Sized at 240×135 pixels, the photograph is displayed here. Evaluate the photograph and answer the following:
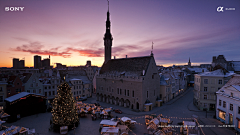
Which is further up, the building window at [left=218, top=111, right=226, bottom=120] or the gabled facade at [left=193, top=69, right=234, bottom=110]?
the gabled facade at [left=193, top=69, right=234, bottom=110]

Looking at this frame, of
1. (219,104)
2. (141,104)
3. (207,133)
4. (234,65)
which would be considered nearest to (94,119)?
(141,104)

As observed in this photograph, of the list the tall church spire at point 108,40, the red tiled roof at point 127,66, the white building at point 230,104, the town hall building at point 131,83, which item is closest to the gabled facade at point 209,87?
the white building at point 230,104

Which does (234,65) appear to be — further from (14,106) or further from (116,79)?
(14,106)

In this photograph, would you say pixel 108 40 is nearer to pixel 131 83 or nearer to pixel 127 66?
pixel 127 66

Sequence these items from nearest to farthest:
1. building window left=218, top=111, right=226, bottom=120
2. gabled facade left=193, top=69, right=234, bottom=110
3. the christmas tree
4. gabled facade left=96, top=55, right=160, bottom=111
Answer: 1. the christmas tree
2. building window left=218, top=111, right=226, bottom=120
3. gabled facade left=193, top=69, right=234, bottom=110
4. gabled facade left=96, top=55, right=160, bottom=111

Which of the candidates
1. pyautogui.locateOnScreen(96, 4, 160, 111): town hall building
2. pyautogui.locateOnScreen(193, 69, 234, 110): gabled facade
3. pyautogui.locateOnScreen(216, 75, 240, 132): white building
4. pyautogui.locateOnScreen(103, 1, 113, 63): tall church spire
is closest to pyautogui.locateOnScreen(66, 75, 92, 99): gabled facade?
pyautogui.locateOnScreen(96, 4, 160, 111): town hall building

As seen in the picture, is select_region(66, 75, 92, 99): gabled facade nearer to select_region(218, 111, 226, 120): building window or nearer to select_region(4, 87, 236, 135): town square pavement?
select_region(4, 87, 236, 135): town square pavement

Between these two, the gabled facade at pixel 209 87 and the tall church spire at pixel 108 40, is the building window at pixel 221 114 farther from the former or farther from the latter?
the tall church spire at pixel 108 40

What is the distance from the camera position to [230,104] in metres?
26.5

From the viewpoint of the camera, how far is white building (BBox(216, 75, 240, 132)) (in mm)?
24609

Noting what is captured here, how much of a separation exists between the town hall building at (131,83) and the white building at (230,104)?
16755 millimetres

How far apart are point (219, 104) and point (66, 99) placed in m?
34.8

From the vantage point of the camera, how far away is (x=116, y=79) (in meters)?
44.3

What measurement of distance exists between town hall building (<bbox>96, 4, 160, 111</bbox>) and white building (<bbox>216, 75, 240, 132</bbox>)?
55.0ft
